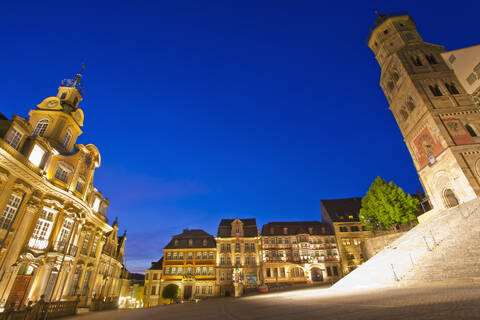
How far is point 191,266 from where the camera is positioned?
1879 inches

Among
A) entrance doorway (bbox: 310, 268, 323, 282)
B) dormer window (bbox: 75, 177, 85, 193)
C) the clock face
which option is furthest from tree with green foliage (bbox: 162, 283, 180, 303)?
the clock face

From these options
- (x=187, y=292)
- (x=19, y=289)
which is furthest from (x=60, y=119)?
(x=187, y=292)

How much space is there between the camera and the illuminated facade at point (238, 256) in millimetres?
46406

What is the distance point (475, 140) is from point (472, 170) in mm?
4325

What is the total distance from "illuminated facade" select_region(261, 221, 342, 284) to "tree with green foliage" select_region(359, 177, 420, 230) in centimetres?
1164

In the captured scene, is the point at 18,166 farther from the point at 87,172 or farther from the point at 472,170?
the point at 472,170

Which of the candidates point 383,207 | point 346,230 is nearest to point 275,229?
point 346,230

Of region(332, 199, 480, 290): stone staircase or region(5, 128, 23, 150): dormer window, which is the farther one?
region(5, 128, 23, 150): dormer window

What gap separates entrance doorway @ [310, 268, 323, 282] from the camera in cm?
4809

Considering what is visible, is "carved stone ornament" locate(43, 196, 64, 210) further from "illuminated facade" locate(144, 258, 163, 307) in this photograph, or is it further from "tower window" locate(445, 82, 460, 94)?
"tower window" locate(445, 82, 460, 94)

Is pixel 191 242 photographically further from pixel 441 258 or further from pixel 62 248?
pixel 441 258

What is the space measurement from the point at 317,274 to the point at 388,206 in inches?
850

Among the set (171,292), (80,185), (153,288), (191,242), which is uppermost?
(80,185)

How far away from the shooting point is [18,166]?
16594 millimetres
